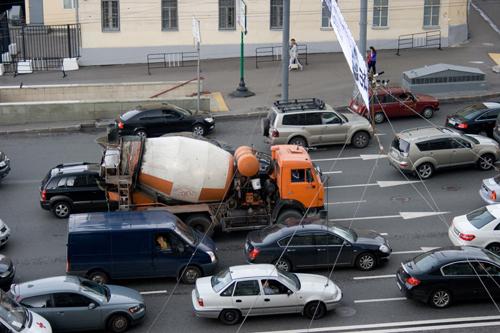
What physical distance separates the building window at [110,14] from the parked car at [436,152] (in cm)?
2302

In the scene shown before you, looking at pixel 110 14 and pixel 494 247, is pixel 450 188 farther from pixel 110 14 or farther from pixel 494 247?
pixel 110 14

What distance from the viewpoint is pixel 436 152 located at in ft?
96.8

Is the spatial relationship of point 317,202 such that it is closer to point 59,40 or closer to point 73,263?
point 73,263

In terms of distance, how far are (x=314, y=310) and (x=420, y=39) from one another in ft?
107

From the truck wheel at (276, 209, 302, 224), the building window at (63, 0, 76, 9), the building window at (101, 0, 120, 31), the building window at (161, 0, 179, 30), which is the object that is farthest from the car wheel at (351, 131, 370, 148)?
the building window at (63, 0, 76, 9)

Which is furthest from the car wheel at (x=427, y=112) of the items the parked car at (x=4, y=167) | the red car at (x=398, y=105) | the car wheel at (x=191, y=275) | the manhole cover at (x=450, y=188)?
the parked car at (x=4, y=167)

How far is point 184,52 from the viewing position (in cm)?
4853

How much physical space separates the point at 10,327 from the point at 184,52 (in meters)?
32.5

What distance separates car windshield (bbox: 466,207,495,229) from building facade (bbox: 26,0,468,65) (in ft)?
85.5

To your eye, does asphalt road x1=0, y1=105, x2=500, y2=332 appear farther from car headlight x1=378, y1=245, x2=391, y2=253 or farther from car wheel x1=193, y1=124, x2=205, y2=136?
car wheel x1=193, y1=124, x2=205, y2=136

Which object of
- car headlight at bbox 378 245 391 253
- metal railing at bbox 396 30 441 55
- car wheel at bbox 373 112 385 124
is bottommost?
car headlight at bbox 378 245 391 253

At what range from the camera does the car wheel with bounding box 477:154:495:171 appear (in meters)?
30.0

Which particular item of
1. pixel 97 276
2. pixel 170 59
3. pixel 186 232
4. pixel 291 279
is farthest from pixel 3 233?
pixel 170 59

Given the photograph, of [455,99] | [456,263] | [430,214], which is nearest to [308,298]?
[456,263]
